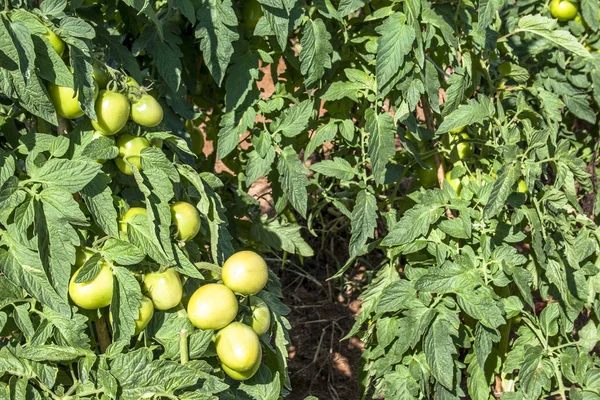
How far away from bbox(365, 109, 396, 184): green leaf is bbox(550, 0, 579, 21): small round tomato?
3.70 feet

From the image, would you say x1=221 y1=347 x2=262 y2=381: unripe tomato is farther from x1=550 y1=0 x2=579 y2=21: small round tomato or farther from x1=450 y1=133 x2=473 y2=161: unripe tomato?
x1=550 y1=0 x2=579 y2=21: small round tomato

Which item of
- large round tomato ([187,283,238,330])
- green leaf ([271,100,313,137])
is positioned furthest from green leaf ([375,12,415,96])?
large round tomato ([187,283,238,330])

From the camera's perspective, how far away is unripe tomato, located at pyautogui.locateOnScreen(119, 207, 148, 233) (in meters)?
1.37

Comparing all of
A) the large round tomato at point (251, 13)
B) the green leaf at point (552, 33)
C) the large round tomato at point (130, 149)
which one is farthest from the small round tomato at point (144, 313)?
the green leaf at point (552, 33)

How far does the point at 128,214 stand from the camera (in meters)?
1.38

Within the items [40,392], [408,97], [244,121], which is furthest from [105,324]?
[408,97]

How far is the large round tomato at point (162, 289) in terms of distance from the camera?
1346mm

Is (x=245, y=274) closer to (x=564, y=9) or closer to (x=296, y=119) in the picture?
(x=296, y=119)

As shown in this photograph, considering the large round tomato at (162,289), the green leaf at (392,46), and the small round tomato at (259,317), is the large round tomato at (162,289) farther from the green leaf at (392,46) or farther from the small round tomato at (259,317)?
the green leaf at (392,46)

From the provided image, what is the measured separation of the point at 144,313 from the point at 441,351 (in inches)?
30.6

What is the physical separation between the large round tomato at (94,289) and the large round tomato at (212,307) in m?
0.15

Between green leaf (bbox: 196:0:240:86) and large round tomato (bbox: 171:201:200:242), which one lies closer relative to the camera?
large round tomato (bbox: 171:201:200:242)

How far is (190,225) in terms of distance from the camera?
142cm

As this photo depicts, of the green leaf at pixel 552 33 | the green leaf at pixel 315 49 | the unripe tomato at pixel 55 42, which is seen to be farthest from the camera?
the green leaf at pixel 552 33
